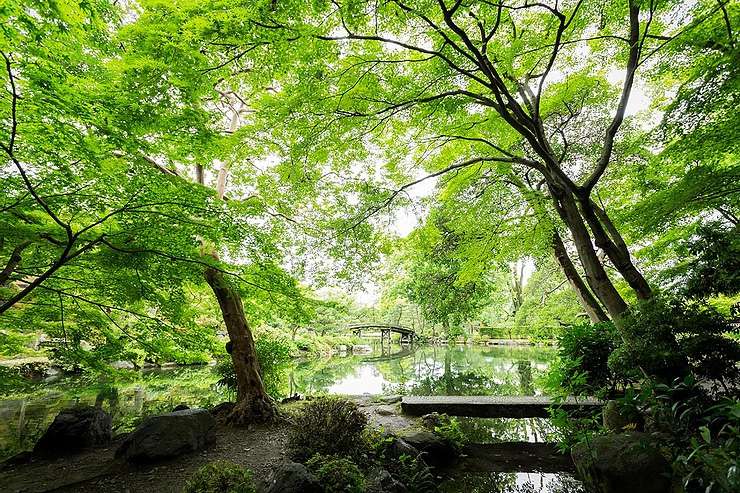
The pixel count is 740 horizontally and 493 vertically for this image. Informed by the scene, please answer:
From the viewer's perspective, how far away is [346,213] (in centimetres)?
655

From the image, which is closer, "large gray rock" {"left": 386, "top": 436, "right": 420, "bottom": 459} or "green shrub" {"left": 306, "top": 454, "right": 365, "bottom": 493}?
"green shrub" {"left": 306, "top": 454, "right": 365, "bottom": 493}

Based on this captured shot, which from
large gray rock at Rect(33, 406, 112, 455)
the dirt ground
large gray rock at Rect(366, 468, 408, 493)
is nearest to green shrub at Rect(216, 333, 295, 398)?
the dirt ground

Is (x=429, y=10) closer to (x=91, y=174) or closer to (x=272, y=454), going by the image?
(x=91, y=174)

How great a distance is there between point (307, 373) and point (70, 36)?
45.6ft

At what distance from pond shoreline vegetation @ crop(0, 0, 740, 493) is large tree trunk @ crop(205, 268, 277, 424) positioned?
1.6 inches

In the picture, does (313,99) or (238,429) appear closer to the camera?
(313,99)

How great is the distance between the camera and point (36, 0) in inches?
91.7

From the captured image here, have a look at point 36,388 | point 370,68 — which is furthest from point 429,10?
point 36,388

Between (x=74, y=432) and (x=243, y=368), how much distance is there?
99.9 inches

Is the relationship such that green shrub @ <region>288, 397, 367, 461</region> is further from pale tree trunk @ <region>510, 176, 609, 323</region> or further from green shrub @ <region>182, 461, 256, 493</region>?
pale tree trunk @ <region>510, 176, 609, 323</region>

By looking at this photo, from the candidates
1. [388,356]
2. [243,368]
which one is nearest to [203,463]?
[243,368]

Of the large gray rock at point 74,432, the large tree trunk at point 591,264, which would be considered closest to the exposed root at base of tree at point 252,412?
the large gray rock at point 74,432

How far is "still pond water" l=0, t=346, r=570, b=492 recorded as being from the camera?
6.12m

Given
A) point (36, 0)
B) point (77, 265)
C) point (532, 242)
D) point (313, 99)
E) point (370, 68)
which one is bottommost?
point (77, 265)
